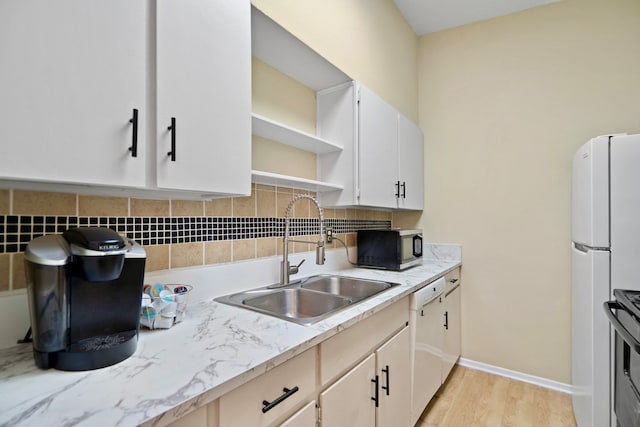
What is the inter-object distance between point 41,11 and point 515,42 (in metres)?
3.02

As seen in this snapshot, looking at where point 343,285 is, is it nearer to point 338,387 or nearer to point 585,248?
point 338,387

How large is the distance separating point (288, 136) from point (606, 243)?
5.43 ft

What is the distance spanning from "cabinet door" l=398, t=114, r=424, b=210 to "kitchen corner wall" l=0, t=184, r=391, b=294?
2.75ft

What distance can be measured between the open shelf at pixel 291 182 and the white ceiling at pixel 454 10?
1763 mm

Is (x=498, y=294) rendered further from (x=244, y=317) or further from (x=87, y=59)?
(x=87, y=59)

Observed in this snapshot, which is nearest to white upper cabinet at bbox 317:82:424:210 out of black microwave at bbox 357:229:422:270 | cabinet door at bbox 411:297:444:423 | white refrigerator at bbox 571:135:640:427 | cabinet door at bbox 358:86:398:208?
cabinet door at bbox 358:86:398:208

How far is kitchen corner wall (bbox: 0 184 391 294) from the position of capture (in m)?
0.88

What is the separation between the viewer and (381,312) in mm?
1399

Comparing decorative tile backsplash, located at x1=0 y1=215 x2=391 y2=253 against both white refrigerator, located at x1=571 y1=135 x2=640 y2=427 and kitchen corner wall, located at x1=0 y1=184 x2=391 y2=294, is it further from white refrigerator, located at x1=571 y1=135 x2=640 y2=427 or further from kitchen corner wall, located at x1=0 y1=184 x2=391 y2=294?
white refrigerator, located at x1=571 y1=135 x2=640 y2=427

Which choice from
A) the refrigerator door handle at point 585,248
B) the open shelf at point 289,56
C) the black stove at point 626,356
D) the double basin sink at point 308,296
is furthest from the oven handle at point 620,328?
the open shelf at point 289,56

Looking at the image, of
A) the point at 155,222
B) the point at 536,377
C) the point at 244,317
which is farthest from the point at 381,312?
the point at 536,377

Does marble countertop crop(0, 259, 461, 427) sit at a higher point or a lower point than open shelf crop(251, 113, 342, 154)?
lower

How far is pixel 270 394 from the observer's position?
84 cm

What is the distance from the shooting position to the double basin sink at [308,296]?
1.42 m
